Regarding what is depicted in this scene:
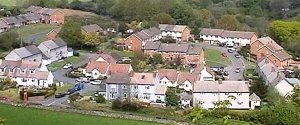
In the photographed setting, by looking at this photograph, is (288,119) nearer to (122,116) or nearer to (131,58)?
(122,116)

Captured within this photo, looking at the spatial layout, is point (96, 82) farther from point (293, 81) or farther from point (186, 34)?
point (186, 34)

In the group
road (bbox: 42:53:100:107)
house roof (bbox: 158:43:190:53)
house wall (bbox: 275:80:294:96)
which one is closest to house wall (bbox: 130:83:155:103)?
road (bbox: 42:53:100:107)

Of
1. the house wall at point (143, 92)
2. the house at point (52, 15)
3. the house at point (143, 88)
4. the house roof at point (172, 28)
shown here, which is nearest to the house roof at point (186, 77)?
the house at point (143, 88)

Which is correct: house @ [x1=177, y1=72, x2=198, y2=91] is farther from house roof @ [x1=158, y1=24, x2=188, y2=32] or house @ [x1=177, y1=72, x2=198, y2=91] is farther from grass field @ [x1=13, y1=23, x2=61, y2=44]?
house roof @ [x1=158, y1=24, x2=188, y2=32]

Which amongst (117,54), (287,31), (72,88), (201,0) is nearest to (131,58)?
(117,54)

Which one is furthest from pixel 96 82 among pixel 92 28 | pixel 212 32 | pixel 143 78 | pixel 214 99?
pixel 212 32

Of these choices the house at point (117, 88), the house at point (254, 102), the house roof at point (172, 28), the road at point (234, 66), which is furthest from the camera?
the house roof at point (172, 28)

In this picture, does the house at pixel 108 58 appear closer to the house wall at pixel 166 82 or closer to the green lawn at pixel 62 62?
the green lawn at pixel 62 62
